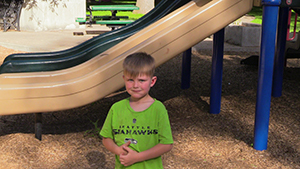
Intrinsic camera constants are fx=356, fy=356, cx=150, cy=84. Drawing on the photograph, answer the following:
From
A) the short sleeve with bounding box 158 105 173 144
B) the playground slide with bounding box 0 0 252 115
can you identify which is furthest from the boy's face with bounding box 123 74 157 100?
the playground slide with bounding box 0 0 252 115

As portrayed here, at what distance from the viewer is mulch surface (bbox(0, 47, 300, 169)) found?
3.02m

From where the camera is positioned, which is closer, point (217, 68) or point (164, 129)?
point (164, 129)

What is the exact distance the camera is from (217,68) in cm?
399

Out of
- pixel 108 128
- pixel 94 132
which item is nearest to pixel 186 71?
pixel 94 132

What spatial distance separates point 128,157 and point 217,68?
2.52 m

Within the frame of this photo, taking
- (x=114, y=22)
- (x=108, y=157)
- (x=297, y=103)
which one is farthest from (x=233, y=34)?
(x=108, y=157)

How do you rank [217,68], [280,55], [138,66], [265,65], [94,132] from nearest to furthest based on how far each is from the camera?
[138,66] < [265,65] < [94,132] < [217,68] < [280,55]

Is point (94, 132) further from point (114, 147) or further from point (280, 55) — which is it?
point (280, 55)

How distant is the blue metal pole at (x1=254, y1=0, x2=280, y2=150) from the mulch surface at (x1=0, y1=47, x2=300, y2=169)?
0.26 m

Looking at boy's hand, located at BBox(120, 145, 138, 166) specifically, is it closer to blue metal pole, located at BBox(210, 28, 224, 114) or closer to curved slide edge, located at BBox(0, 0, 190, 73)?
curved slide edge, located at BBox(0, 0, 190, 73)

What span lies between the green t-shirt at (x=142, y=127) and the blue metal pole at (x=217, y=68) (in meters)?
2.36

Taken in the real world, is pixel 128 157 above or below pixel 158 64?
below

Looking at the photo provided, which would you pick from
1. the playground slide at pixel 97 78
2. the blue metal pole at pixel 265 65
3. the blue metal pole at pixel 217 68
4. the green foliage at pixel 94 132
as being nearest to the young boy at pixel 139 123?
the playground slide at pixel 97 78

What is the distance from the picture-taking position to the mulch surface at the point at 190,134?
302cm
